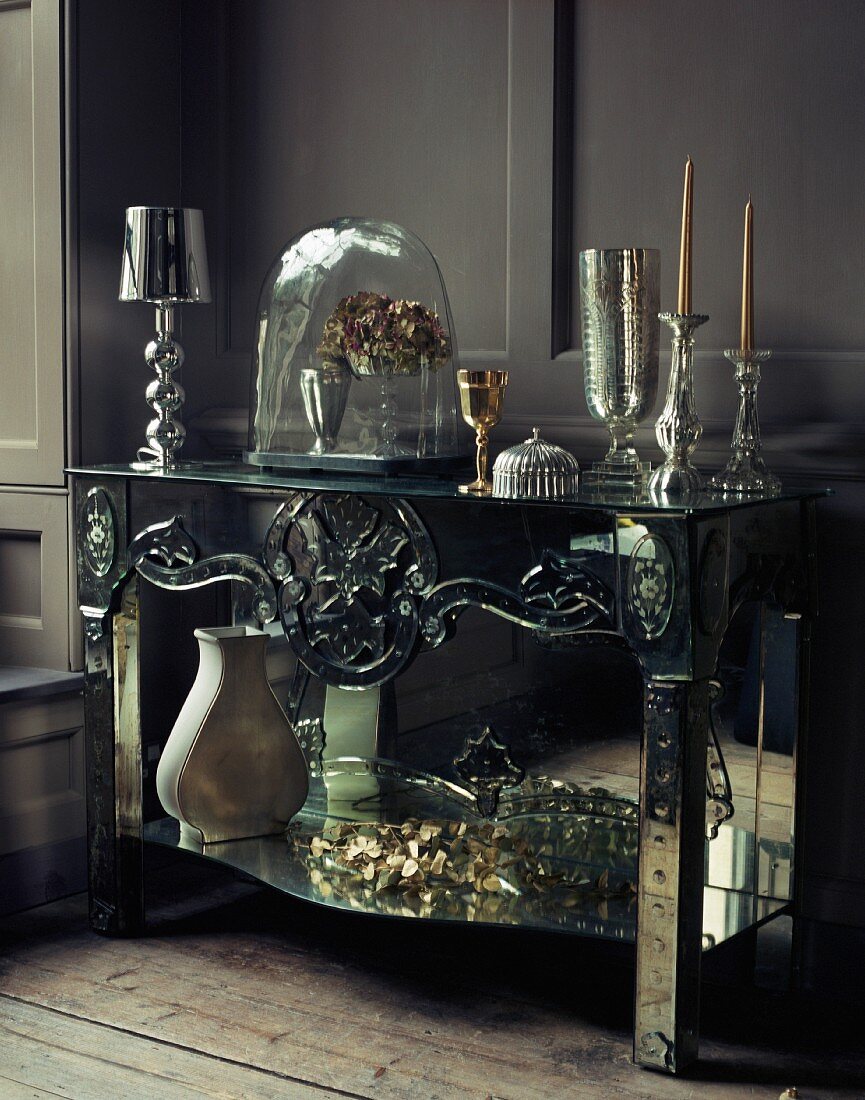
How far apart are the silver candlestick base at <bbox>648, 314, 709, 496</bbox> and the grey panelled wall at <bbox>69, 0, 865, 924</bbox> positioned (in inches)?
11.5

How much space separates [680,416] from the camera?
2.42 meters

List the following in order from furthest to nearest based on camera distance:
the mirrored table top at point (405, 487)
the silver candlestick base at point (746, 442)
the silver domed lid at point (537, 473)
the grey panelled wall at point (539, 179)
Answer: the grey panelled wall at point (539, 179) → the silver candlestick base at point (746, 442) → the silver domed lid at point (537, 473) → the mirrored table top at point (405, 487)

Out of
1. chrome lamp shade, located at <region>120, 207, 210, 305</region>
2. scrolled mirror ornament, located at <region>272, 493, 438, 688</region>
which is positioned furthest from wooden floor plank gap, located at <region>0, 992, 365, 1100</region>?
chrome lamp shade, located at <region>120, 207, 210, 305</region>

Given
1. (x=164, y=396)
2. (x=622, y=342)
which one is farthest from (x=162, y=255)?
(x=622, y=342)

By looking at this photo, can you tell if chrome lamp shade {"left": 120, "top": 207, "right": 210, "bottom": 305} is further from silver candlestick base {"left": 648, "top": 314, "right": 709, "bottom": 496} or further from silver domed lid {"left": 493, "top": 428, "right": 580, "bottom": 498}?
silver candlestick base {"left": 648, "top": 314, "right": 709, "bottom": 496}

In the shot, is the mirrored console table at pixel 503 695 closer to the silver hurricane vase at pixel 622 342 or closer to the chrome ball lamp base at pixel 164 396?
the chrome ball lamp base at pixel 164 396

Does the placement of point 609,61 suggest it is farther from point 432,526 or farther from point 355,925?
point 355,925

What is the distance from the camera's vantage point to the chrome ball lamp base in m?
2.98

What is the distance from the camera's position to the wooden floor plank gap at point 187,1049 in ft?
7.40

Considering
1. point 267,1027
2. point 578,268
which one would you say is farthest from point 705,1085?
point 578,268

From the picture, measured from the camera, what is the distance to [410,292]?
279 cm

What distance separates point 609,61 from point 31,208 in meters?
1.38

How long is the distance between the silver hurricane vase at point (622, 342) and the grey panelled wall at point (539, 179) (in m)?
0.20

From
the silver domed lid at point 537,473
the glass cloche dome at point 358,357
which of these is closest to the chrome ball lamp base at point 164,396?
the glass cloche dome at point 358,357
